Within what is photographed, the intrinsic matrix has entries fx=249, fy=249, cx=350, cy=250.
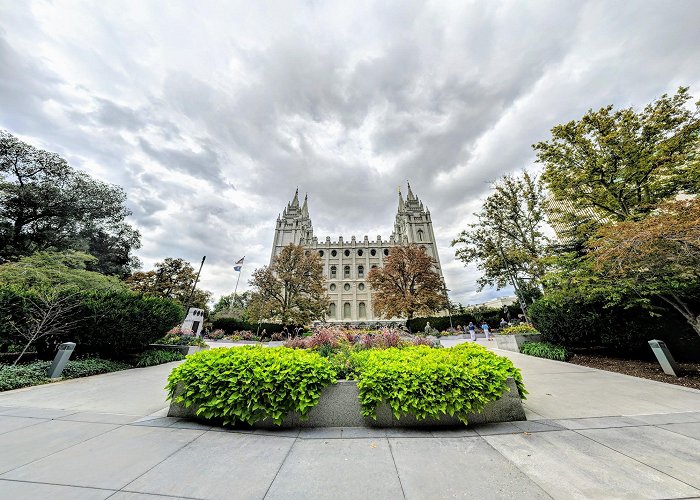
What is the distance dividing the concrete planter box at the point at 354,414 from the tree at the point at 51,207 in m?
28.5

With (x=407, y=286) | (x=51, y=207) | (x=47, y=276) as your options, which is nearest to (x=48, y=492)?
(x=47, y=276)

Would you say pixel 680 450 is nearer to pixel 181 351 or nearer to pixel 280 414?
pixel 280 414

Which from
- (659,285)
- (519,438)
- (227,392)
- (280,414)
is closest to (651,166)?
(659,285)

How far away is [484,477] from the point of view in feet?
8.77

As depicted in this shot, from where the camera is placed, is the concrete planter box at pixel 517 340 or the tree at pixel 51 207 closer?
the concrete planter box at pixel 517 340

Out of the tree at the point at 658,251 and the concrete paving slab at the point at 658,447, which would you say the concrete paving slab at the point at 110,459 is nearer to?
the concrete paving slab at the point at 658,447

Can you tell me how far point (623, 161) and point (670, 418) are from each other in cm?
990

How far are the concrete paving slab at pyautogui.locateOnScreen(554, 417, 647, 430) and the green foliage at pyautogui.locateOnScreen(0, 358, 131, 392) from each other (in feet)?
41.4

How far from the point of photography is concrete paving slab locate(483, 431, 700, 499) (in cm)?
242

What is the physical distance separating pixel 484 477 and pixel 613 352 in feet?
41.5

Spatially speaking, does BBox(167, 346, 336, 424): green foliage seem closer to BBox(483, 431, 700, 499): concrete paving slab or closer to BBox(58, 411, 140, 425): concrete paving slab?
BBox(58, 411, 140, 425): concrete paving slab

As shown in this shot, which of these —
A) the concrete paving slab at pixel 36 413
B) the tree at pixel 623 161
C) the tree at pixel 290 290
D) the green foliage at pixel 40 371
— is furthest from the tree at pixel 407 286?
the concrete paving slab at pixel 36 413

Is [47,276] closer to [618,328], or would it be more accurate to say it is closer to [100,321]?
[100,321]

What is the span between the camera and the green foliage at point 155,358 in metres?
10.5
